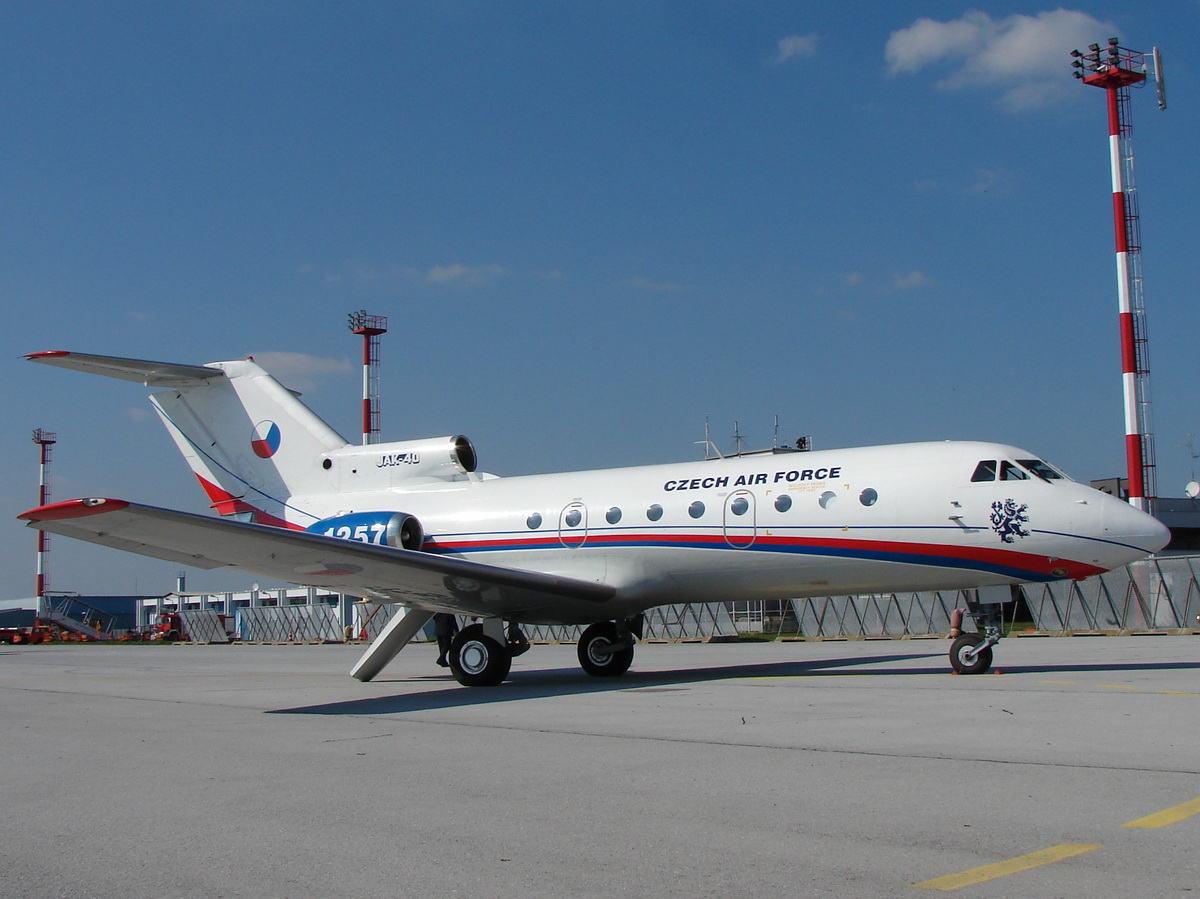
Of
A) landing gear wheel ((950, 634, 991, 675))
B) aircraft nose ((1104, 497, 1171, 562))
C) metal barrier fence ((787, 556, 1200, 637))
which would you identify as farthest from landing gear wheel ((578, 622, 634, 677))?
metal barrier fence ((787, 556, 1200, 637))

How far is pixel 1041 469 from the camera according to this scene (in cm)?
1567

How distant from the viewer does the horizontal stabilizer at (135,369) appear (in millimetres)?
18516

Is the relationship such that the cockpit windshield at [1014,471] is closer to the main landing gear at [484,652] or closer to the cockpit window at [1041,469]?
the cockpit window at [1041,469]

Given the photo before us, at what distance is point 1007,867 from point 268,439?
19.1 metres

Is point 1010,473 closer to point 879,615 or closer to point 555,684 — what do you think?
point 555,684

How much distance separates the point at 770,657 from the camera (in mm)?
24734

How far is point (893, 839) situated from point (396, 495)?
16.1m

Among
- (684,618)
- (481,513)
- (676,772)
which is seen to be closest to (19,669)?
(481,513)

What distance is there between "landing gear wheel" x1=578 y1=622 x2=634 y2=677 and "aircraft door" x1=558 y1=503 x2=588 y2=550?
5.46ft

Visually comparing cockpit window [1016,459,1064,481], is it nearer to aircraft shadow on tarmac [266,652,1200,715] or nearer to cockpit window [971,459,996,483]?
cockpit window [971,459,996,483]

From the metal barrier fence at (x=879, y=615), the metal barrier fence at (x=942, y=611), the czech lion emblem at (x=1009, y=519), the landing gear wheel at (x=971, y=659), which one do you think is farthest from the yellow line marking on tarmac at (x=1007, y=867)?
the metal barrier fence at (x=879, y=615)

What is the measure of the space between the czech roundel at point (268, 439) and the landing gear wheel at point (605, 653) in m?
7.77

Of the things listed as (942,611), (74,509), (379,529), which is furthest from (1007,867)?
(942,611)

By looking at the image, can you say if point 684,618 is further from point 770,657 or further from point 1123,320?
point 1123,320
